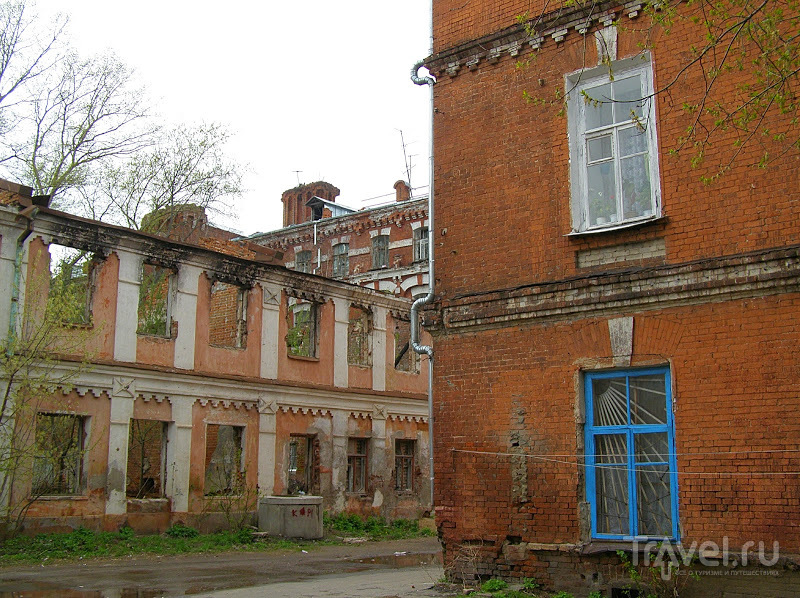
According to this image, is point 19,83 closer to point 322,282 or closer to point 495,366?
point 322,282

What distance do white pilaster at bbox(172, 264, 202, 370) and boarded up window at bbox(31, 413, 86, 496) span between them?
116 inches

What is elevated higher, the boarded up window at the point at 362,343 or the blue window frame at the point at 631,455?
the boarded up window at the point at 362,343

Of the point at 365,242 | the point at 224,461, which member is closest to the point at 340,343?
the point at 224,461

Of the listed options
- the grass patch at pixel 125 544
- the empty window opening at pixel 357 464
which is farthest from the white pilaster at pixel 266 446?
the empty window opening at pixel 357 464

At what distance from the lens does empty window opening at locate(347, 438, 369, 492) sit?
23.8 metres

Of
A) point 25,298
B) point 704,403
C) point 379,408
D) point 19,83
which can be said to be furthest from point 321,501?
point 19,83

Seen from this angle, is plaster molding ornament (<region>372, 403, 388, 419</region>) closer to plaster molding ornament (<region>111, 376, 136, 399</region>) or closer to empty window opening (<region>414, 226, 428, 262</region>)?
plaster molding ornament (<region>111, 376, 136, 399</region>)

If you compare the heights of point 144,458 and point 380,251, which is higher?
point 380,251

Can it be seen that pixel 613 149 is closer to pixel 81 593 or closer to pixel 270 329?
pixel 81 593

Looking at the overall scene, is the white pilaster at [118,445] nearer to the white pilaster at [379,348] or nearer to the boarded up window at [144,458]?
A: the boarded up window at [144,458]

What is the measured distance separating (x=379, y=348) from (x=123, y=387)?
8995 mm

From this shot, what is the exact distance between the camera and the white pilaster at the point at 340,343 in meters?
23.8

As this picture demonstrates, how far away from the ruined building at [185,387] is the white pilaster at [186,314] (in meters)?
0.04

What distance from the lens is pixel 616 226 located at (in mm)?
9039
